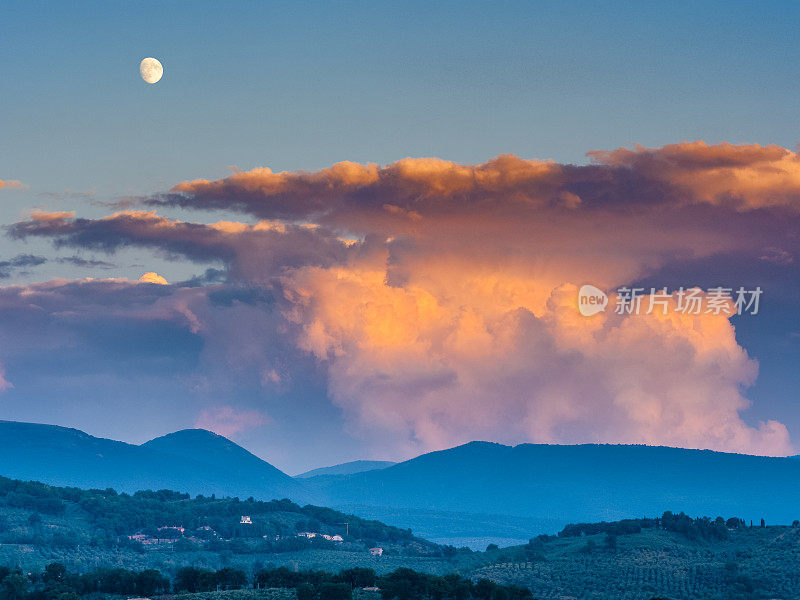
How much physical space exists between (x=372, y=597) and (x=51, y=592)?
56815mm

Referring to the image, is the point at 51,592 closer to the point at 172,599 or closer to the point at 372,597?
the point at 172,599

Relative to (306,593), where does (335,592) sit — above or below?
above

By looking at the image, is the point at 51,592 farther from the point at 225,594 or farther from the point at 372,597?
the point at 372,597

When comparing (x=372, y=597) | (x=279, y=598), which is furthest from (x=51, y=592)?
(x=372, y=597)

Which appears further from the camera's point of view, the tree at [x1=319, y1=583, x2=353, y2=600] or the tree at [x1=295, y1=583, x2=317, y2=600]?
the tree at [x1=319, y1=583, x2=353, y2=600]

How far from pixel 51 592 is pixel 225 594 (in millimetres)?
31411

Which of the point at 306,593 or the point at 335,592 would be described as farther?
the point at 335,592

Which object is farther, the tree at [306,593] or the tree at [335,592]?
the tree at [335,592]

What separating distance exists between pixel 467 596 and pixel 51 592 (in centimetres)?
7365

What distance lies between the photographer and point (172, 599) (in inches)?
7854

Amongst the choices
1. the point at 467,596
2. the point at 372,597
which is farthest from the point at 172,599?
the point at 467,596

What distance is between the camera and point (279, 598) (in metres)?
191

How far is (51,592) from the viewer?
198 metres

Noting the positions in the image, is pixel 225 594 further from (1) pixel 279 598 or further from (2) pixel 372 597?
(2) pixel 372 597
